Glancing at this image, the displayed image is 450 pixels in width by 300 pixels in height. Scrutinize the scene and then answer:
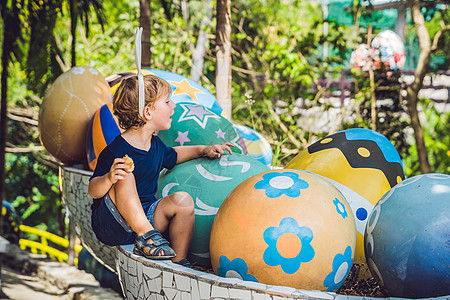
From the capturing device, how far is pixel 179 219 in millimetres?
2262

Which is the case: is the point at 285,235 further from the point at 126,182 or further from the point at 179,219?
the point at 126,182

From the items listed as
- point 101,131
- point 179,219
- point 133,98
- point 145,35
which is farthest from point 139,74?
point 145,35

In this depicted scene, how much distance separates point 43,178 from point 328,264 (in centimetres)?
1147

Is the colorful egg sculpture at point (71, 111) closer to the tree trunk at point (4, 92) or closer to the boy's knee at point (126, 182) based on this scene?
the boy's knee at point (126, 182)

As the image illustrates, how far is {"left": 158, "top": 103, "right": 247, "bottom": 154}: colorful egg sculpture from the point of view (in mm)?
2891

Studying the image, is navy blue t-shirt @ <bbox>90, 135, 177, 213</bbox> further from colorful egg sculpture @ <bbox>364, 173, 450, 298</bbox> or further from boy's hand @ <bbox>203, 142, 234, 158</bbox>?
colorful egg sculpture @ <bbox>364, 173, 450, 298</bbox>

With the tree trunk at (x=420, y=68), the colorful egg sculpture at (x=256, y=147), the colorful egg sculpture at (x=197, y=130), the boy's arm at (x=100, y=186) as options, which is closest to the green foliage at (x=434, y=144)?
the tree trunk at (x=420, y=68)

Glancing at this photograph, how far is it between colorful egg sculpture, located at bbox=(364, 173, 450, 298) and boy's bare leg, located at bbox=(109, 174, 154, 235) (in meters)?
0.95

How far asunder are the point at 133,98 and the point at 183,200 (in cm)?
52

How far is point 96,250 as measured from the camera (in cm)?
334

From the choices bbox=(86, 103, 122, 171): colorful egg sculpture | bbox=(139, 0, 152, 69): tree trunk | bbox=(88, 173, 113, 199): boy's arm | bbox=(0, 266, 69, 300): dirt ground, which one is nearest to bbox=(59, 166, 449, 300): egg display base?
bbox=(88, 173, 113, 199): boy's arm

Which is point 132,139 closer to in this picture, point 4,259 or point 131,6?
point 4,259

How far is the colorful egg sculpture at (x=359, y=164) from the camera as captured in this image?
8.33 ft

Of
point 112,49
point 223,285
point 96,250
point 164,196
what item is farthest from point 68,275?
point 112,49
